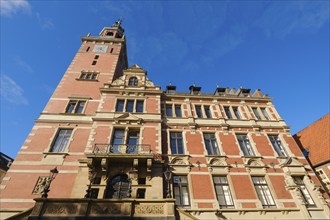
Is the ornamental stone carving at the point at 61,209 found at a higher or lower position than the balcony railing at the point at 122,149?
lower

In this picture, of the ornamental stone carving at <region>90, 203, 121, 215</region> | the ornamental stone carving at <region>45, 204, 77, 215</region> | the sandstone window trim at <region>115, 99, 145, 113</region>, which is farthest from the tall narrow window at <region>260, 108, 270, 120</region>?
the ornamental stone carving at <region>45, 204, 77, 215</region>

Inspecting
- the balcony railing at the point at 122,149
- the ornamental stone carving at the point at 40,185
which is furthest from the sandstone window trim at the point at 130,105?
the ornamental stone carving at the point at 40,185

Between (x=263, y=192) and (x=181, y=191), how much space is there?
6.68m

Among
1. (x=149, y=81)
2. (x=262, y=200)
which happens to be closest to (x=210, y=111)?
(x=149, y=81)

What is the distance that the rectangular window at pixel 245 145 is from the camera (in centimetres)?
1692

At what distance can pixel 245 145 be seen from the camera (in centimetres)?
1753

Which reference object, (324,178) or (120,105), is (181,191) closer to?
(120,105)

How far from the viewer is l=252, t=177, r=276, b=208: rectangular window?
1385cm

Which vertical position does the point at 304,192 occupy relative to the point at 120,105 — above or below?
below

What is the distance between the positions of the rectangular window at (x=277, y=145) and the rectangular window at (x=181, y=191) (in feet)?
32.3

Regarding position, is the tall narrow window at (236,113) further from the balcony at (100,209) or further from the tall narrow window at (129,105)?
the balcony at (100,209)

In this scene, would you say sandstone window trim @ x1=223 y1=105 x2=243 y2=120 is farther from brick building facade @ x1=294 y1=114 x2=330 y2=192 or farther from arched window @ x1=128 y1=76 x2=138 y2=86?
arched window @ x1=128 y1=76 x2=138 y2=86

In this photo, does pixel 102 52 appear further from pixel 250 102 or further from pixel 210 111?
pixel 250 102

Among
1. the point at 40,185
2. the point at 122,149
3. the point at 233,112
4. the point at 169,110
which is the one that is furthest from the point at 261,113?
the point at 40,185
